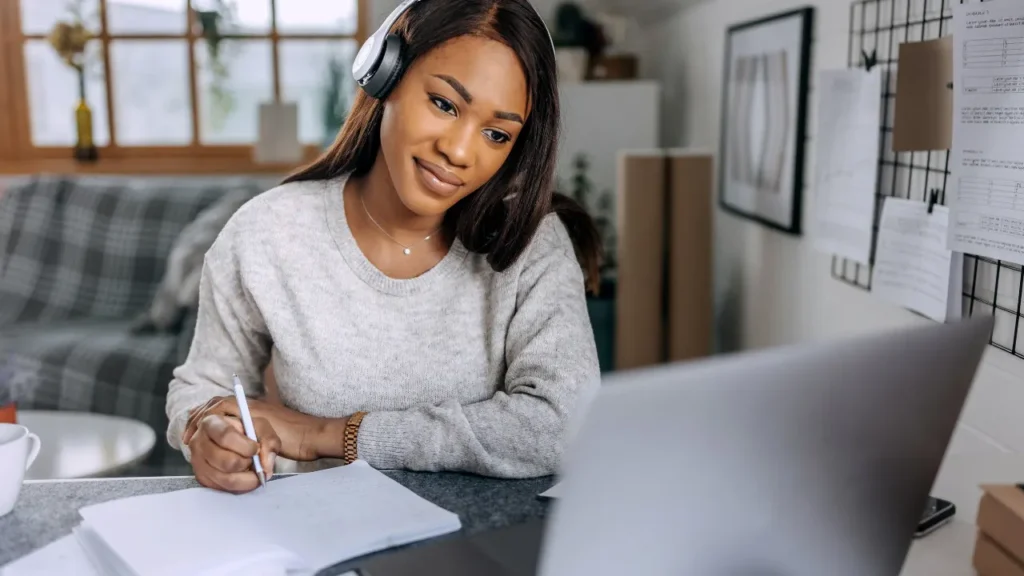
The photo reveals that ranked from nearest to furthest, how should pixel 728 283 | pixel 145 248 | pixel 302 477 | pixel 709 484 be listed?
pixel 709 484 < pixel 302 477 < pixel 728 283 < pixel 145 248

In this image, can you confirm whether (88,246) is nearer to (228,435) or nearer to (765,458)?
(228,435)

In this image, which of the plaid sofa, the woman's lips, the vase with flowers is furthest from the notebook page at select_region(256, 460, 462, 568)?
the vase with flowers

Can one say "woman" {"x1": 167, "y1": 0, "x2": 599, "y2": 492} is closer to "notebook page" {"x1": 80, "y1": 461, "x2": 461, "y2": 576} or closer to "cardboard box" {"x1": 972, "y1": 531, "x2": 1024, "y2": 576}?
"notebook page" {"x1": 80, "y1": 461, "x2": 461, "y2": 576}

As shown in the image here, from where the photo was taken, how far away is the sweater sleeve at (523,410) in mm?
994

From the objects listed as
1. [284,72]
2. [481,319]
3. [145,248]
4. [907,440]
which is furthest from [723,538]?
[284,72]

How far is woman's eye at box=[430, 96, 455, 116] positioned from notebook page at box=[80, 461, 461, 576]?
0.43 meters

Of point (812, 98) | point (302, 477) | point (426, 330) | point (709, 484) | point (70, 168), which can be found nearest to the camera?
point (709, 484)

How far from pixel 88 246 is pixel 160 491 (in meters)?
2.77

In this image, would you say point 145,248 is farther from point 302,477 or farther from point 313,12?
point 302,477

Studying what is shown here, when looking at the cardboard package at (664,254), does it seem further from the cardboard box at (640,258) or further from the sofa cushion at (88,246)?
the sofa cushion at (88,246)

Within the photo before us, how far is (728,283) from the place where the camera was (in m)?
2.58

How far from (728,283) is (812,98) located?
0.80 m

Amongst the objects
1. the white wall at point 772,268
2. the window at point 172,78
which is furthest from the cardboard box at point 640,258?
the window at point 172,78

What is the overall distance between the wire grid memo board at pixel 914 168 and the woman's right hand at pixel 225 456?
80 cm
